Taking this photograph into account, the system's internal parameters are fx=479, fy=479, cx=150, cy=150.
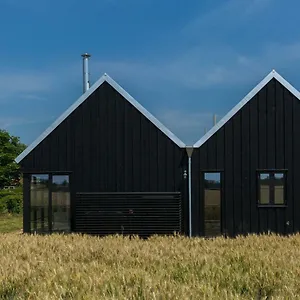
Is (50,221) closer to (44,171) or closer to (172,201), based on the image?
(44,171)

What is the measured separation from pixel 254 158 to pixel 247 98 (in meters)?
2.22

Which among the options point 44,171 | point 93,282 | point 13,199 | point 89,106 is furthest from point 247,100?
point 13,199

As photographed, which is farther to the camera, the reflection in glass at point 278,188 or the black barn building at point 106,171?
the black barn building at point 106,171

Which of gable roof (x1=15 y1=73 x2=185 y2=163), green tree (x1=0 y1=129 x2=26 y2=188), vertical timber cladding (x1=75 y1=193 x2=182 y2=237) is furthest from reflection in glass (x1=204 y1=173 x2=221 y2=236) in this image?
green tree (x1=0 y1=129 x2=26 y2=188)

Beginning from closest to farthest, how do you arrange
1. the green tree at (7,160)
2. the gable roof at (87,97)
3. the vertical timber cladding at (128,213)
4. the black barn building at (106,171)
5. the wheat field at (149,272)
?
the wheat field at (149,272), the vertical timber cladding at (128,213), the black barn building at (106,171), the gable roof at (87,97), the green tree at (7,160)

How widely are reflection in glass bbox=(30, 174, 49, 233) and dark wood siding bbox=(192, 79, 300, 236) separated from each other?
18.1 feet

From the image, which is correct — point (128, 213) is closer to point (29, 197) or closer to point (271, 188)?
point (29, 197)

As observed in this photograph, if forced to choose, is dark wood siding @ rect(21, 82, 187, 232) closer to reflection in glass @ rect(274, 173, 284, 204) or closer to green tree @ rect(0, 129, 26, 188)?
reflection in glass @ rect(274, 173, 284, 204)

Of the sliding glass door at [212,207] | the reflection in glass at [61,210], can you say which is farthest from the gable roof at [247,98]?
the reflection in glass at [61,210]

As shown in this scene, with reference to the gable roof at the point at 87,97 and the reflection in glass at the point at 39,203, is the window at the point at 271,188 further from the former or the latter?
the reflection in glass at the point at 39,203

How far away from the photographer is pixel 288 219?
1719 cm

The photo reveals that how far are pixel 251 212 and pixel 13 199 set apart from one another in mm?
20639

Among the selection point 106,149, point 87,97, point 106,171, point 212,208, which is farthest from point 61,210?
point 212,208

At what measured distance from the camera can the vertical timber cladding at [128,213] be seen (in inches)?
683
